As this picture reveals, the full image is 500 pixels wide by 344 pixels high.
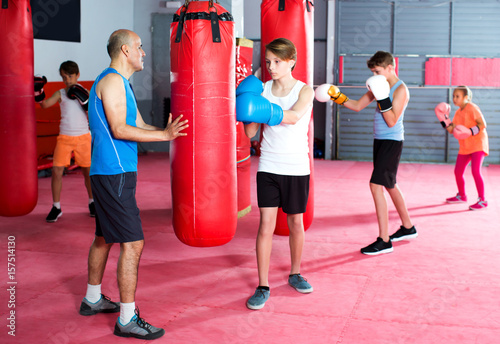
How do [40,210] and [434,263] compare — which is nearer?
[434,263]

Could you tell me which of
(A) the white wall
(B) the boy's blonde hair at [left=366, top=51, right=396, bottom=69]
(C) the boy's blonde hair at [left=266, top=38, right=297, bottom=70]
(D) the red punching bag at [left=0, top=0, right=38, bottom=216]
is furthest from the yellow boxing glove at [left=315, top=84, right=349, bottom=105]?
(A) the white wall

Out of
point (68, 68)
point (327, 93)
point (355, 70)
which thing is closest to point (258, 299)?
point (327, 93)

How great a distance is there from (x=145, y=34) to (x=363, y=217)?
22.9ft

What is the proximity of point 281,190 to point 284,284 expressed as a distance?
69 centimetres

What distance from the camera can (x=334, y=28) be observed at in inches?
391

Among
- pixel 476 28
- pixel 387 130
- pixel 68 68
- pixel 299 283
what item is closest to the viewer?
pixel 299 283

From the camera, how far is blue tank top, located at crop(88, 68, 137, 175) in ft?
8.93

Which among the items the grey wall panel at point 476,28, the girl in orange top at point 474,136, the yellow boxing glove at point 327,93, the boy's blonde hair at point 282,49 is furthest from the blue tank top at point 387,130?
the grey wall panel at point 476,28

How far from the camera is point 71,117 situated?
5293 mm

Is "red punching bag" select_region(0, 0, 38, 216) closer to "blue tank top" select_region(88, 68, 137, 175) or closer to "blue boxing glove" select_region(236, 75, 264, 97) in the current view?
"blue tank top" select_region(88, 68, 137, 175)

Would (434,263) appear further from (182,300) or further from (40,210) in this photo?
(40,210)

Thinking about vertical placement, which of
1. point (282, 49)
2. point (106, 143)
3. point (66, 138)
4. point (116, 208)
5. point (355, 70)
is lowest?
point (116, 208)

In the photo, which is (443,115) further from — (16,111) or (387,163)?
(16,111)

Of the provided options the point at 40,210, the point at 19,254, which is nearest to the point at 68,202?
the point at 40,210
